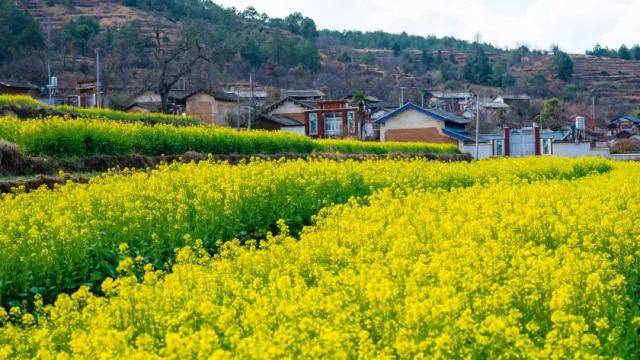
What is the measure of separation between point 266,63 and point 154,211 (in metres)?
83.2

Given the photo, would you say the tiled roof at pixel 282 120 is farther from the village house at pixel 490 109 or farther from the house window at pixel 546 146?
the village house at pixel 490 109

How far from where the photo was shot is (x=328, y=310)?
19.4 feet

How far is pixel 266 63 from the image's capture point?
93.7 metres

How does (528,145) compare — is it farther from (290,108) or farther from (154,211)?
(154,211)

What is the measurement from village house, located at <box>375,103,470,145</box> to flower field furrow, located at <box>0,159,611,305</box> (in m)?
34.0

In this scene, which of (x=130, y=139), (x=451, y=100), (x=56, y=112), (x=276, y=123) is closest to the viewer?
(x=130, y=139)

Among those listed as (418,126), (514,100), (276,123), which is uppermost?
(514,100)

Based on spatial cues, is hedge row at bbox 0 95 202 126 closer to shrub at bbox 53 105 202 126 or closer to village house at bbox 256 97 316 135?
shrub at bbox 53 105 202 126

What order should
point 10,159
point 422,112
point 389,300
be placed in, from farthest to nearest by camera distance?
point 422,112, point 10,159, point 389,300

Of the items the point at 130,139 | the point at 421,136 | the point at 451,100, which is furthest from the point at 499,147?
the point at 130,139

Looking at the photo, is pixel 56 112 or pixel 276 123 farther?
pixel 276 123

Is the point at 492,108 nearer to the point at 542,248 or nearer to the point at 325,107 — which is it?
the point at 325,107

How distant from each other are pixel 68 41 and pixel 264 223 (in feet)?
246

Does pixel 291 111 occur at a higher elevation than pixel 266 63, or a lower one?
lower
